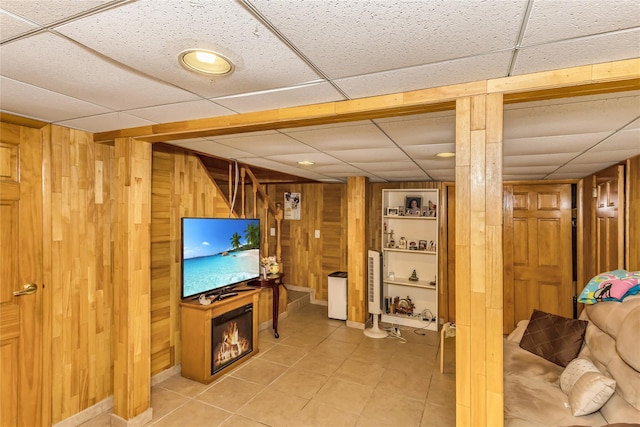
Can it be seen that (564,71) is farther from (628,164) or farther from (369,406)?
(369,406)

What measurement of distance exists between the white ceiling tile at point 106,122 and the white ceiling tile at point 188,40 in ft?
2.89

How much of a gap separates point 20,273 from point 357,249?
3706mm

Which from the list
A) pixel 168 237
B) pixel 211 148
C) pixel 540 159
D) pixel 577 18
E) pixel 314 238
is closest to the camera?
pixel 577 18

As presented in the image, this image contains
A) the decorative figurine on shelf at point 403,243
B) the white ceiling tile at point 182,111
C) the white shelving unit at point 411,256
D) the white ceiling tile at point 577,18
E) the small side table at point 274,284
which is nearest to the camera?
the white ceiling tile at point 577,18

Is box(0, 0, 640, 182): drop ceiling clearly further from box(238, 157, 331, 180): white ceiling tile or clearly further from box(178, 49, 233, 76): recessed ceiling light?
box(238, 157, 331, 180): white ceiling tile

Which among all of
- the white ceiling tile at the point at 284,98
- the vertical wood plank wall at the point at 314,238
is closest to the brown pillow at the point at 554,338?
the white ceiling tile at the point at 284,98

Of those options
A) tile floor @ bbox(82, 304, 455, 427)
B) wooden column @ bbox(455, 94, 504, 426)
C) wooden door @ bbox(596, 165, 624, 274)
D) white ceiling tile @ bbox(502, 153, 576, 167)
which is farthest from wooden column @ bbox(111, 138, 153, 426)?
wooden door @ bbox(596, 165, 624, 274)

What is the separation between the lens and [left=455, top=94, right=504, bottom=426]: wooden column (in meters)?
1.35

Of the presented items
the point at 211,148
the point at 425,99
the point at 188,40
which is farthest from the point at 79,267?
the point at 425,99

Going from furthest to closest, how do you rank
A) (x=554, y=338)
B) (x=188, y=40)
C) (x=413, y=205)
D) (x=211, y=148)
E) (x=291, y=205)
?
1. (x=291, y=205)
2. (x=413, y=205)
3. (x=211, y=148)
4. (x=554, y=338)
5. (x=188, y=40)

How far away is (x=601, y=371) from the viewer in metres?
2.21

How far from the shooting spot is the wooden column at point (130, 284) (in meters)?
2.42

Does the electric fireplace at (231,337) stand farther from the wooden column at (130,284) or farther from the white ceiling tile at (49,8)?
the white ceiling tile at (49,8)

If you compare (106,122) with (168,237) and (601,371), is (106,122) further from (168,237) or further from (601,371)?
(601,371)
